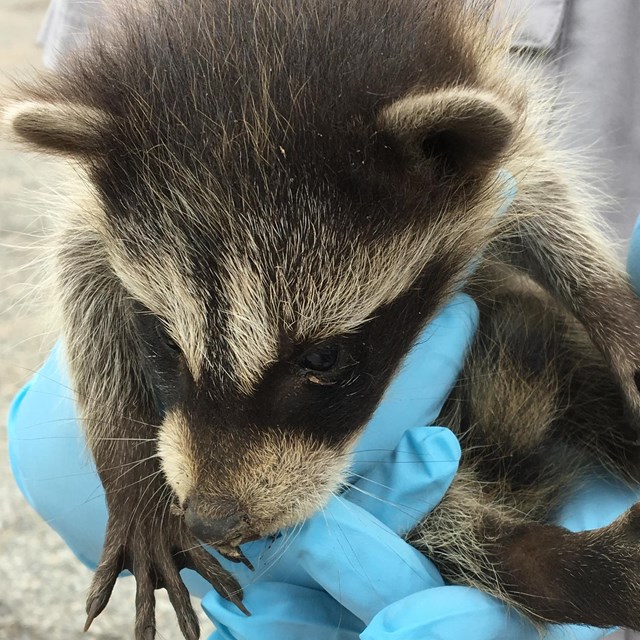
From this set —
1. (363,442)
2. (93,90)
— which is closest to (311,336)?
(363,442)

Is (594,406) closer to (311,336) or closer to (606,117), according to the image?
(606,117)

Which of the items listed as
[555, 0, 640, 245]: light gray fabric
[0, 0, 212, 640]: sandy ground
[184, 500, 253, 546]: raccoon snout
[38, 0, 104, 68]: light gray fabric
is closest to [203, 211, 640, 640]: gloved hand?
[184, 500, 253, 546]: raccoon snout

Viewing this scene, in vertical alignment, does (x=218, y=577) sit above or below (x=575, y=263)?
below

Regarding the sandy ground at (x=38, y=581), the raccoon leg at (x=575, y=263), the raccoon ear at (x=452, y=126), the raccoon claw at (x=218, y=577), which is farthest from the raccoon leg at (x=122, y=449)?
the raccoon leg at (x=575, y=263)

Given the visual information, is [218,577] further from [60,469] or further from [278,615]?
[60,469]

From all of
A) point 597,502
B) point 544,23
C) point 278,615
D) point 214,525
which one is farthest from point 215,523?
point 544,23

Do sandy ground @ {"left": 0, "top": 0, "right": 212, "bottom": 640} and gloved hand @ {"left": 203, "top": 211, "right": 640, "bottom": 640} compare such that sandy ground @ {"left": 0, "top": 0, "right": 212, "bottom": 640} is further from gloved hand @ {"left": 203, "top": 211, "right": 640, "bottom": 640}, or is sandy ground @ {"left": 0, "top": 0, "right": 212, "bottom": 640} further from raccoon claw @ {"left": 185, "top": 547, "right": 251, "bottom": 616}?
gloved hand @ {"left": 203, "top": 211, "right": 640, "bottom": 640}
